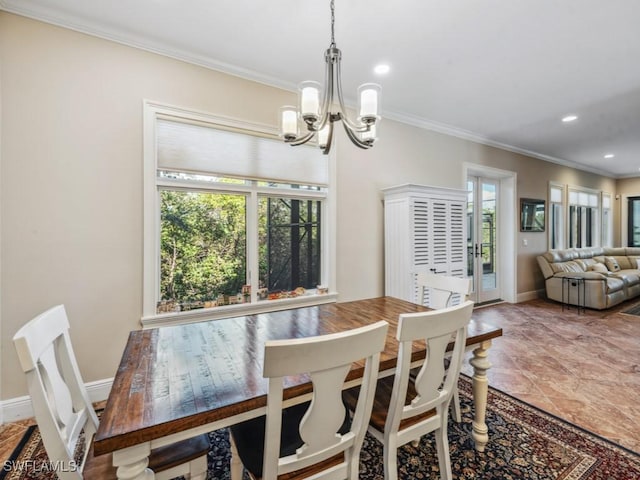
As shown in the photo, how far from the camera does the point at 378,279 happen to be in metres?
3.60

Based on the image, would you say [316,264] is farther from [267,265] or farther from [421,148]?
[421,148]

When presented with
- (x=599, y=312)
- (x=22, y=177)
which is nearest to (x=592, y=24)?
(x=22, y=177)

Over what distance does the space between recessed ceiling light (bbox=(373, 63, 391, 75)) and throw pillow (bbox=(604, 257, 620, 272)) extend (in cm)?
666

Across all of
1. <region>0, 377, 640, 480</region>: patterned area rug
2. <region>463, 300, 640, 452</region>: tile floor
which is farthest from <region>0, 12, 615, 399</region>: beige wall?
<region>463, 300, 640, 452</region>: tile floor

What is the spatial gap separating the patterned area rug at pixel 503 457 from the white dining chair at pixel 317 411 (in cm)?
60

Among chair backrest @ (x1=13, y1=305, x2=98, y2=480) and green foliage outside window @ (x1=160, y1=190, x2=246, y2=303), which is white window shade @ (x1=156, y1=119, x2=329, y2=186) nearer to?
green foliage outside window @ (x1=160, y1=190, x2=246, y2=303)

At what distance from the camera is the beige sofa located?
475 cm

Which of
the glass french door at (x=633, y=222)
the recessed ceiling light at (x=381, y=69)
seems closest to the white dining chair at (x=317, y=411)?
the recessed ceiling light at (x=381, y=69)

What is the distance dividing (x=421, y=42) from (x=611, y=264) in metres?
6.84

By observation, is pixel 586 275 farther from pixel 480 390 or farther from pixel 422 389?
pixel 422 389

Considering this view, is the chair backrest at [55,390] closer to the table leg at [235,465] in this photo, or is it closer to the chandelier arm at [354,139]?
the table leg at [235,465]

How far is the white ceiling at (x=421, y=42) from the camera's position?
202cm

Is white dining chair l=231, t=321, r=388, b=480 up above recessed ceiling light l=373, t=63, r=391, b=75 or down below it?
below

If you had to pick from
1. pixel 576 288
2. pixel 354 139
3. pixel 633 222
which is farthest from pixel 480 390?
pixel 633 222
